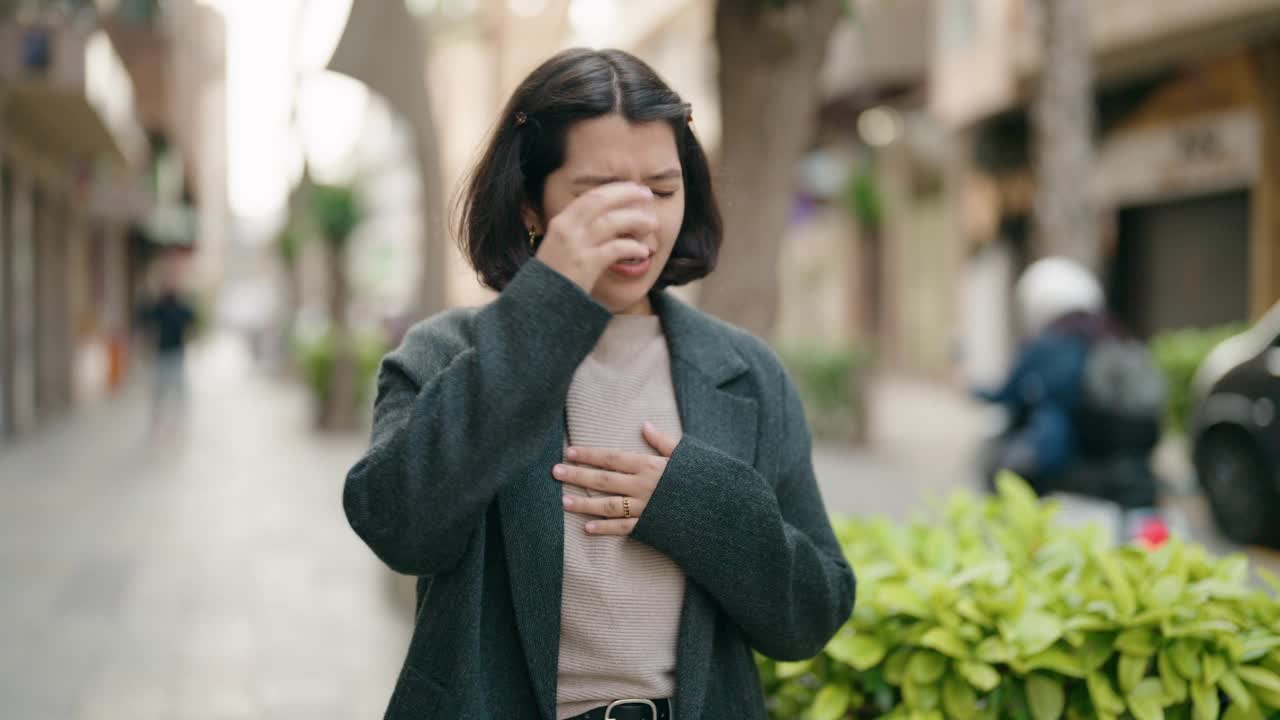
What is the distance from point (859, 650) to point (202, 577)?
236 inches

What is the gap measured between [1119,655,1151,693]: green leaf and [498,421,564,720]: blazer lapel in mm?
1082

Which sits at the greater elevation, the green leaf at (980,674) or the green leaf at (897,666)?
the green leaf at (980,674)

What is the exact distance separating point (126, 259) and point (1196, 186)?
29701mm

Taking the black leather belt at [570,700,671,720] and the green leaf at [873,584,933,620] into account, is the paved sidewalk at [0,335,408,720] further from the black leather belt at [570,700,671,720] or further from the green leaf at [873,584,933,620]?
the black leather belt at [570,700,671,720]

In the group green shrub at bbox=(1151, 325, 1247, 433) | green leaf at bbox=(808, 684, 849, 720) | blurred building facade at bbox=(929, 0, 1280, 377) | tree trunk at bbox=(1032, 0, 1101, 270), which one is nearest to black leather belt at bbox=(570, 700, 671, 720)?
green leaf at bbox=(808, 684, 849, 720)

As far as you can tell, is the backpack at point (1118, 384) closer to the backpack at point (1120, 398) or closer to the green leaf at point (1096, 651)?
the backpack at point (1120, 398)

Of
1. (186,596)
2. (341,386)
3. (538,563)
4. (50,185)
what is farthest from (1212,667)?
(50,185)


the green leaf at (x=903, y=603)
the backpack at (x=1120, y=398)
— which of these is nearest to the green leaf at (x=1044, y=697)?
the green leaf at (x=903, y=603)

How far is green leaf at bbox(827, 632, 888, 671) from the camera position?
221 centimetres

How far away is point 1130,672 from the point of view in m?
2.14

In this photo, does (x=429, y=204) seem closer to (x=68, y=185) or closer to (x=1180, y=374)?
(x=1180, y=374)

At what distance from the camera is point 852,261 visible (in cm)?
3300

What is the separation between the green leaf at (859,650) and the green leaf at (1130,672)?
15.8 inches

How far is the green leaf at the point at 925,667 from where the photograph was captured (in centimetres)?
219
